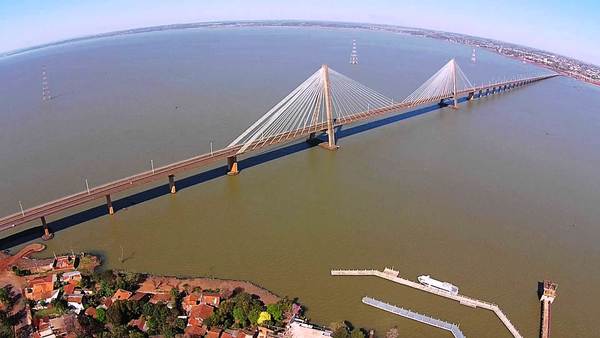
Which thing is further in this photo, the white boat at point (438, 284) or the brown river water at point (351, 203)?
the brown river water at point (351, 203)

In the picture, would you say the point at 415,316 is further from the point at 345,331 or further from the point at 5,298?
the point at 5,298

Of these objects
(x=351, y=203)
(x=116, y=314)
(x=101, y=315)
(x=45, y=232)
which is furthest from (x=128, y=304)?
(x=351, y=203)

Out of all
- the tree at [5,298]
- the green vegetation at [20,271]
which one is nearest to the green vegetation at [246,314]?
the tree at [5,298]

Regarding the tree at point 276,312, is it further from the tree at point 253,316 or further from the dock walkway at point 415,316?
the dock walkway at point 415,316

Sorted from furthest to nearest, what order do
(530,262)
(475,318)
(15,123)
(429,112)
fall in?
(429,112), (15,123), (530,262), (475,318)

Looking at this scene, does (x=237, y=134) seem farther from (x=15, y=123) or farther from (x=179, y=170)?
(x=15, y=123)

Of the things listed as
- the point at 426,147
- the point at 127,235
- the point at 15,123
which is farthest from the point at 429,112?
the point at 15,123
